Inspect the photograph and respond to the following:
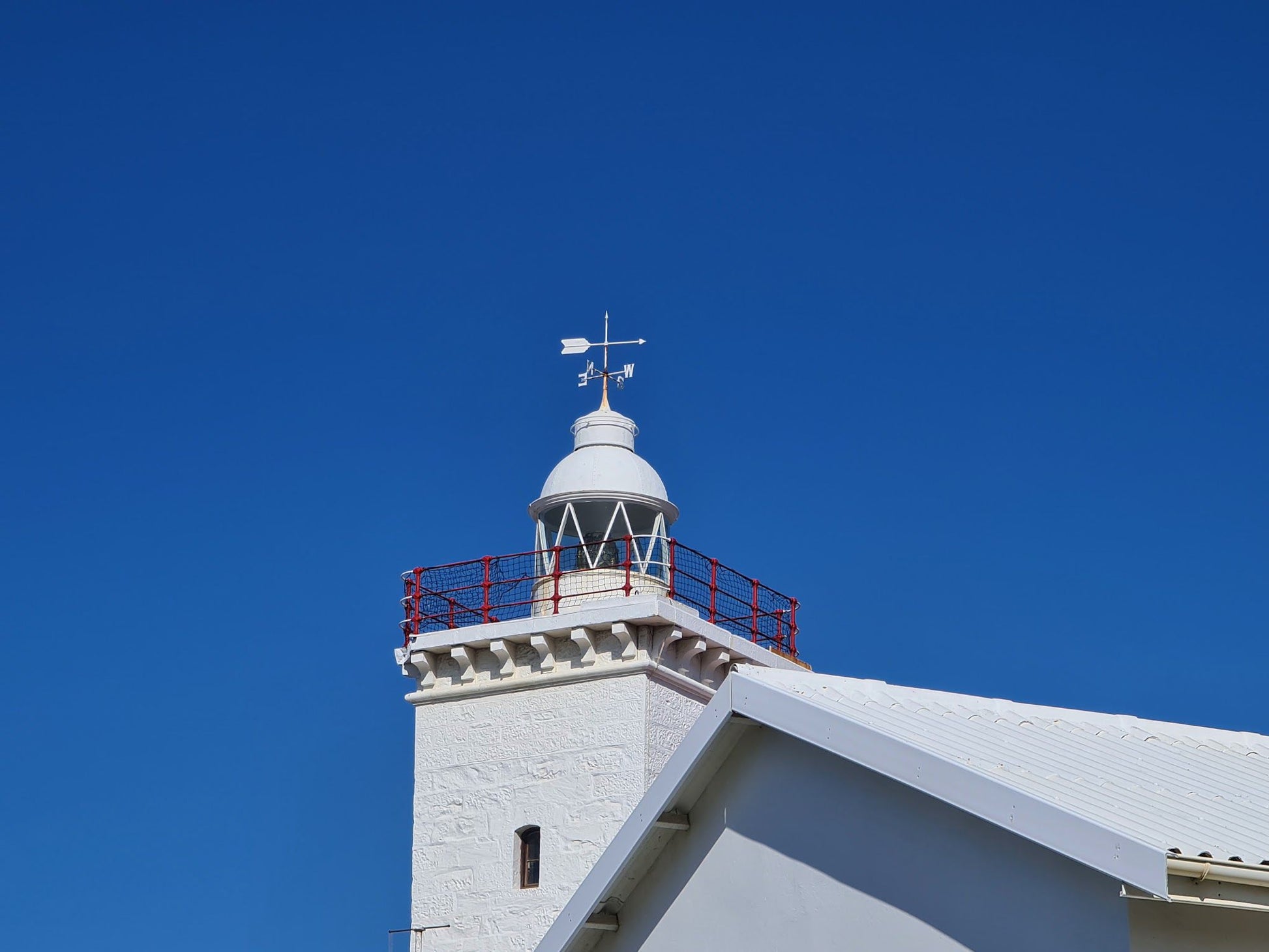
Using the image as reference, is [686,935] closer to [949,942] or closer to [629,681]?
[949,942]

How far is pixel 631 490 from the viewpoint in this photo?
25.6 meters

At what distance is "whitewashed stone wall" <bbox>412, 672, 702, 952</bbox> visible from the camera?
23344mm

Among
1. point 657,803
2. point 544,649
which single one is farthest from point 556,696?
point 657,803

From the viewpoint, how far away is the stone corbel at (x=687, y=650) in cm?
2442

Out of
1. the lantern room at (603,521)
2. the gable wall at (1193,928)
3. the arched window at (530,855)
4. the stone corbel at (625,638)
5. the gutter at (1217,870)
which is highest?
the lantern room at (603,521)

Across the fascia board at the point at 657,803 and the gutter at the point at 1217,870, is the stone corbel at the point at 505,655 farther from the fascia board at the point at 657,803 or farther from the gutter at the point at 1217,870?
the gutter at the point at 1217,870

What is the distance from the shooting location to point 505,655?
80.9 ft

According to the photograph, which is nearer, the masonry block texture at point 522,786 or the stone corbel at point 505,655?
the masonry block texture at point 522,786

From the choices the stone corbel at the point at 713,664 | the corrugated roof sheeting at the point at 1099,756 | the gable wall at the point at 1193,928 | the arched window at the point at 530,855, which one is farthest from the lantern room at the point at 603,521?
the gable wall at the point at 1193,928

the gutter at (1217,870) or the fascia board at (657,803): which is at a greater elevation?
the fascia board at (657,803)

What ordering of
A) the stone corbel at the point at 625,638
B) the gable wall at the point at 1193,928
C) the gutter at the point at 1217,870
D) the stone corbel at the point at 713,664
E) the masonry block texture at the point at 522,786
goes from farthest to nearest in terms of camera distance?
the stone corbel at the point at 713,664 < the stone corbel at the point at 625,638 < the masonry block texture at the point at 522,786 < the gable wall at the point at 1193,928 < the gutter at the point at 1217,870

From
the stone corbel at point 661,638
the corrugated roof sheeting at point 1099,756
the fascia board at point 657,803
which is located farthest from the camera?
the stone corbel at point 661,638

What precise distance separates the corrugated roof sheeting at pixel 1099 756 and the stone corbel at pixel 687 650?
10.5 metres

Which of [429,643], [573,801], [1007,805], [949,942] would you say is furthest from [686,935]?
[429,643]
